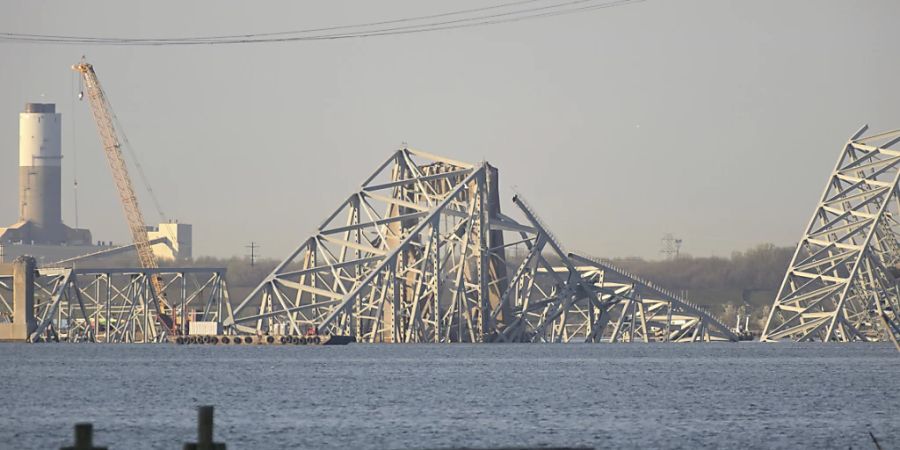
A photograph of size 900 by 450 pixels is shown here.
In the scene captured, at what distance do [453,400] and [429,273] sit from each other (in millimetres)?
77540

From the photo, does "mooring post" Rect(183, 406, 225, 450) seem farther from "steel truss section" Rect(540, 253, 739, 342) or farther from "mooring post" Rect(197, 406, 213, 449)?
"steel truss section" Rect(540, 253, 739, 342)

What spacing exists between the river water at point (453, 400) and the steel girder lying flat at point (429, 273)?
49.4 feet

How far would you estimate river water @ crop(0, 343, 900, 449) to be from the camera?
6112 centimetres

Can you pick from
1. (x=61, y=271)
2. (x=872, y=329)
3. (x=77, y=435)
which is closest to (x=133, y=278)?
(x=61, y=271)

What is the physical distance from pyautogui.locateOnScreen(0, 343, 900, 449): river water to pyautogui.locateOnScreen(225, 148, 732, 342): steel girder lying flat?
49.4ft

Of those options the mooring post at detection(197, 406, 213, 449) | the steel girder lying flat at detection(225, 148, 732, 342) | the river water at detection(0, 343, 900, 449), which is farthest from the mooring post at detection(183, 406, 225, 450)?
the steel girder lying flat at detection(225, 148, 732, 342)

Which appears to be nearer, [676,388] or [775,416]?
[775,416]

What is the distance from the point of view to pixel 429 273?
15738cm

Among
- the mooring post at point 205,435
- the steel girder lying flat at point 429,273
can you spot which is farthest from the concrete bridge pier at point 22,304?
the mooring post at point 205,435

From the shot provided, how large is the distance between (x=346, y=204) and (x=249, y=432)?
325 ft

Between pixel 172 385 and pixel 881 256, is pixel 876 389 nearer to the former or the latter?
→ pixel 172 385

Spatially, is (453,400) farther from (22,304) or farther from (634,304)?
(22,304)

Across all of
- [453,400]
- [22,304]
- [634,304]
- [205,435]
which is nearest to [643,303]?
[634,304]

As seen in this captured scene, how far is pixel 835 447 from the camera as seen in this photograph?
193 ft
